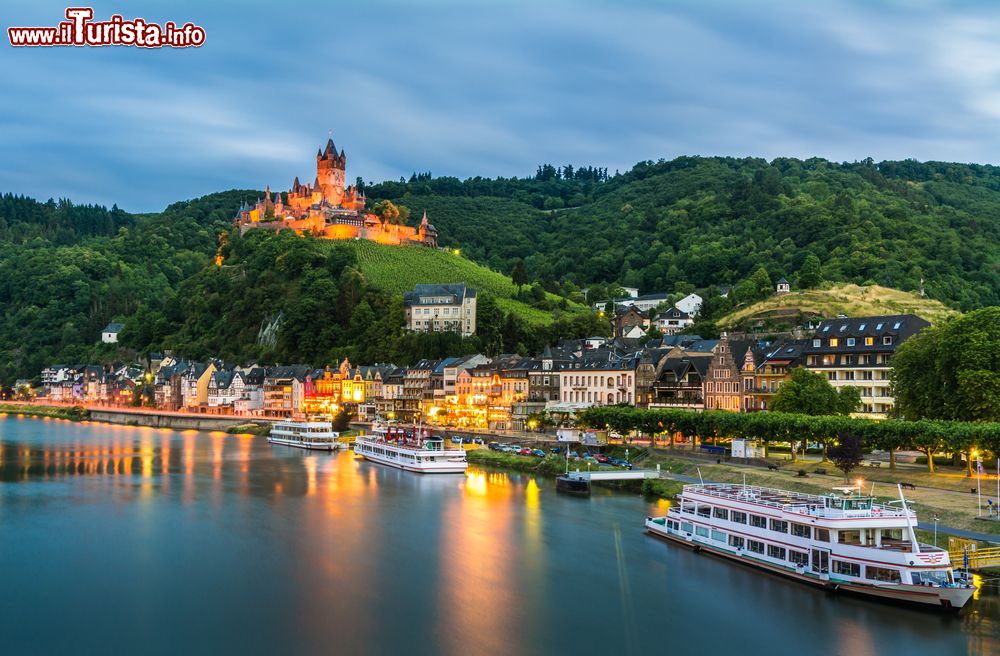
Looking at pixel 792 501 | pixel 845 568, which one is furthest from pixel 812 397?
pixel 845 568

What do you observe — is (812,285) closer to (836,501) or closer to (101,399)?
(836,501)

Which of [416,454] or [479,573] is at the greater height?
[416,454]

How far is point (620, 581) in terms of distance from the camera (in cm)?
3334

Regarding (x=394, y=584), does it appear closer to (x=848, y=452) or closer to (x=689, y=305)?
(x=848, y=452)

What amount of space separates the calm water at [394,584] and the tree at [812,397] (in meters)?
14.2

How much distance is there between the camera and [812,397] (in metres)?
57.1

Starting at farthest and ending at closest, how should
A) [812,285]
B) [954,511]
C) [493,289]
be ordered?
[493,289], [812,285], [954,511]

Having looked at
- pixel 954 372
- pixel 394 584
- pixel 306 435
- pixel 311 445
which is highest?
pixel 954 372

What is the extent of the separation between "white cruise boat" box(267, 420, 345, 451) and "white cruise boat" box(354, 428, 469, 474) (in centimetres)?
1135

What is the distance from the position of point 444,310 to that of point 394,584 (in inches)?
3264

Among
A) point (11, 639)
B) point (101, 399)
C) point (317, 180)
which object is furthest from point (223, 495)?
point (317, 180)

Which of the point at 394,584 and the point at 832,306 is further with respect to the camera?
the point at 832,306

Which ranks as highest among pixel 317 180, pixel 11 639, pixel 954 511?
pixel 317 180

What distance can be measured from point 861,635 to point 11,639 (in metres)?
26.0
